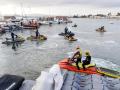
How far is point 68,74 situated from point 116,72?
22.7 feet

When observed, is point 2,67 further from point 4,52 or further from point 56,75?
point 56,75

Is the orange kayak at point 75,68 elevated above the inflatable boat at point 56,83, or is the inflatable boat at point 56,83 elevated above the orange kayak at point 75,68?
the inflatable boat at point 56,83

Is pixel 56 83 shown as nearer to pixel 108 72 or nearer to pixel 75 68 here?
pixel 75 68

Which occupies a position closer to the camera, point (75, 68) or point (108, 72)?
point (108, 72)

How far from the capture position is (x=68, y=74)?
14922 mm

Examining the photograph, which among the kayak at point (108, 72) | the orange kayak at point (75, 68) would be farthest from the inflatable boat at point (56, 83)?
the kayak at point (108, 72)

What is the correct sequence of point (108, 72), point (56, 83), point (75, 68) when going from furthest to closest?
point (75, 68) < point (108, 72) < point (56, 83)

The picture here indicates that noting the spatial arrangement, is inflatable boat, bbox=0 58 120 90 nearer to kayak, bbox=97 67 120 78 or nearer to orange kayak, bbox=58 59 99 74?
orange kayak, bbox=58 59 99 74

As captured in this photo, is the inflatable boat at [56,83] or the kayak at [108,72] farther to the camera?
the kayak at [108,72]

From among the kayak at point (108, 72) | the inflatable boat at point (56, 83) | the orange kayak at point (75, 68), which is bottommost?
the kayak at point (108, 72)

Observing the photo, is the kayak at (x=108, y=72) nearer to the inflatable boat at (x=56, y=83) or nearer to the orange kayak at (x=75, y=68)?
the orange kayak at (x=75, y=68)

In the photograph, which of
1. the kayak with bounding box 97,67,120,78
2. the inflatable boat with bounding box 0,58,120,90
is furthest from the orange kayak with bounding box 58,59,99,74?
the inflatable boat with bounding box 0,58,120,90

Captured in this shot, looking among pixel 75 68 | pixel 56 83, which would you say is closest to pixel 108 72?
pixel 75 68

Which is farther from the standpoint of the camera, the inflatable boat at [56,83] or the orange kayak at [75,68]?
the orange kayak at [75,68]
